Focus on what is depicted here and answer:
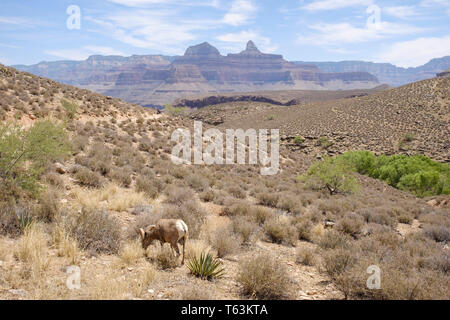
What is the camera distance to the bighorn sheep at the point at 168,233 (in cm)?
499

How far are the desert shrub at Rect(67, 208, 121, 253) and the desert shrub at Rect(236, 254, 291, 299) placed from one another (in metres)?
2.65

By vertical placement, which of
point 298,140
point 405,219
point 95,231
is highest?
point 95,231

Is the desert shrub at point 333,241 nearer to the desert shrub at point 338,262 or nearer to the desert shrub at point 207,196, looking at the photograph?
the desert shrub at point 338,262

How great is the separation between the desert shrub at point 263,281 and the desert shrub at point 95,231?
8.70 ft

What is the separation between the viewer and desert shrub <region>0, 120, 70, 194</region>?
6.27m

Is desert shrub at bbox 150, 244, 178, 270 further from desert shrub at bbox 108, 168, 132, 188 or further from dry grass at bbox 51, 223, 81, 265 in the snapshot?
desert shrub at bbox 108, 168, 132, 188

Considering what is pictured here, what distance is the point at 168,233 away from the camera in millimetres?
5055

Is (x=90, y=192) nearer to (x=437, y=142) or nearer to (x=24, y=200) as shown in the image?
(x=24, y=200)

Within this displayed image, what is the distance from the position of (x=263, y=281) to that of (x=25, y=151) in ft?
20.9

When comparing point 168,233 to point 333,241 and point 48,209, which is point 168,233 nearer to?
point 48,209

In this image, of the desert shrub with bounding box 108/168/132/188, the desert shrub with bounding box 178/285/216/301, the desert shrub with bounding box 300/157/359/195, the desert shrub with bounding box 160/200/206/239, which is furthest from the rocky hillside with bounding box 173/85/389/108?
the desert shrub with bounding box 178/285/216/301

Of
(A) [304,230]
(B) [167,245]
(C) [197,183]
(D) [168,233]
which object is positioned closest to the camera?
(D) [168,233]

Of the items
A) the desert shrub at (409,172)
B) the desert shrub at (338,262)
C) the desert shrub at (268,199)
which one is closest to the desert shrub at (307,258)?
the desert shrub at (338,262)

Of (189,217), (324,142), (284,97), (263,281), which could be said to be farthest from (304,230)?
(284,97)
